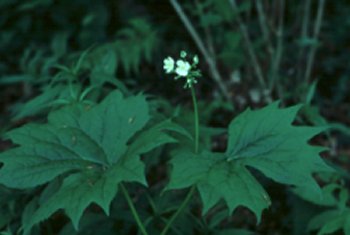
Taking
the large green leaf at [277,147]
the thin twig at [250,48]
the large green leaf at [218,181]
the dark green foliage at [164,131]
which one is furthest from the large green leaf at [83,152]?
the thin twig at [250,48]

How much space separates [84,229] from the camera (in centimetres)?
239

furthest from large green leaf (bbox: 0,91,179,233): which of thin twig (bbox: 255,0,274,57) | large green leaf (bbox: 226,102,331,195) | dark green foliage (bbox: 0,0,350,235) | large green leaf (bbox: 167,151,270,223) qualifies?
thin twig (bbox: 255,0,274,57)

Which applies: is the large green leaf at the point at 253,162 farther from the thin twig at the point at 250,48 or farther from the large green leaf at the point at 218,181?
the thin twig at the point at 250,48

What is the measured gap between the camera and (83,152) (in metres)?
2.06

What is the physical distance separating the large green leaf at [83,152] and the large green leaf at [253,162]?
142mm

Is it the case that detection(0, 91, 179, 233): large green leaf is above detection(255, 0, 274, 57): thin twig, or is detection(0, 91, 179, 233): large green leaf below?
below

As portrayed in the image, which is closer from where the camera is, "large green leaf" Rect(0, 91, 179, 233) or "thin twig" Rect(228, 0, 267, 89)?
"large green leaf" Rect(0, 91, 179, 233)

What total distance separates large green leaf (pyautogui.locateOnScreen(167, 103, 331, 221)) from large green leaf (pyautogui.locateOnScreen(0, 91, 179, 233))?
142mm

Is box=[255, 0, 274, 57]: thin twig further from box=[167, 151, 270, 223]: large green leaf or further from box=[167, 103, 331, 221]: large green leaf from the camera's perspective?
box=[167, 151, 270, 223]: large green leaf

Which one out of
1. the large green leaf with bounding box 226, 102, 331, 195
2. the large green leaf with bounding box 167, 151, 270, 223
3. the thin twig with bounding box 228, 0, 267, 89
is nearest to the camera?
the large green leaf with bounding box 167, 151, 270, 223

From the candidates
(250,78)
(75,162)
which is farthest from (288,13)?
(75,162)

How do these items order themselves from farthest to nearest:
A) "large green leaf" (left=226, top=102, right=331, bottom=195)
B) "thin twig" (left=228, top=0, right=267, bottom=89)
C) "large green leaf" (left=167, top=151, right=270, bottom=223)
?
"thin twig" (left=228, top=0, right=267, bottom=89) < "large green leaf" (left=226, top=102, right=331, bottom=195) < "large green leaf" (left=167, top=151, right=270, bottom=223)

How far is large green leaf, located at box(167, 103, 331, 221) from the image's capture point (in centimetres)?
182

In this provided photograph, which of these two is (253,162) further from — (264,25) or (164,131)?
(264,25)
